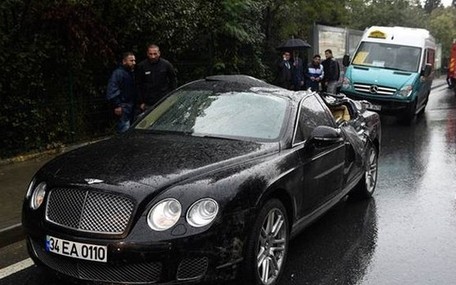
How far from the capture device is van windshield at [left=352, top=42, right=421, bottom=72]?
14.6 m

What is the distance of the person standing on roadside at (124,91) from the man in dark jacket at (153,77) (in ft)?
0.44

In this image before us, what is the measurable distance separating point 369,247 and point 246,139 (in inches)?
64.1

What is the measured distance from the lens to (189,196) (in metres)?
3.46

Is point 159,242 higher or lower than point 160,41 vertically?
lower

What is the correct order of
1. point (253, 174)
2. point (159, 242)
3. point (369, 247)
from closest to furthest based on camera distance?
1. point (159, 242)
2. point (253, 174)
3. point (369, 247)

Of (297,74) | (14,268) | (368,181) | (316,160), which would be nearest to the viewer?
(14,268)

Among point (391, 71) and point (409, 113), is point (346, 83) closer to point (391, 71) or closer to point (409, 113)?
point (391, 71)

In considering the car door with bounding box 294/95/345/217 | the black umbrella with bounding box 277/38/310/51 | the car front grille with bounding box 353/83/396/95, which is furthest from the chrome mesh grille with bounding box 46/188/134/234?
the black umbrella with bounding box 277/38/310/51

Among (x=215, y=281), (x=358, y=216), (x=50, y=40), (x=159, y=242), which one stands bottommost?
(x=358, y=216)

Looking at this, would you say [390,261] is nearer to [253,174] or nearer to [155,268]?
[253,174]

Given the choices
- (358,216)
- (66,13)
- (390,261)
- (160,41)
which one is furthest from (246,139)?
(160,41)

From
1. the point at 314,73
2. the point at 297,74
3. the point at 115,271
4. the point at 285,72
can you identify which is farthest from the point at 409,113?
the point at 115,271

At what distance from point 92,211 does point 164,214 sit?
470mm

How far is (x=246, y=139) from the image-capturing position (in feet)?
A: 14.8
